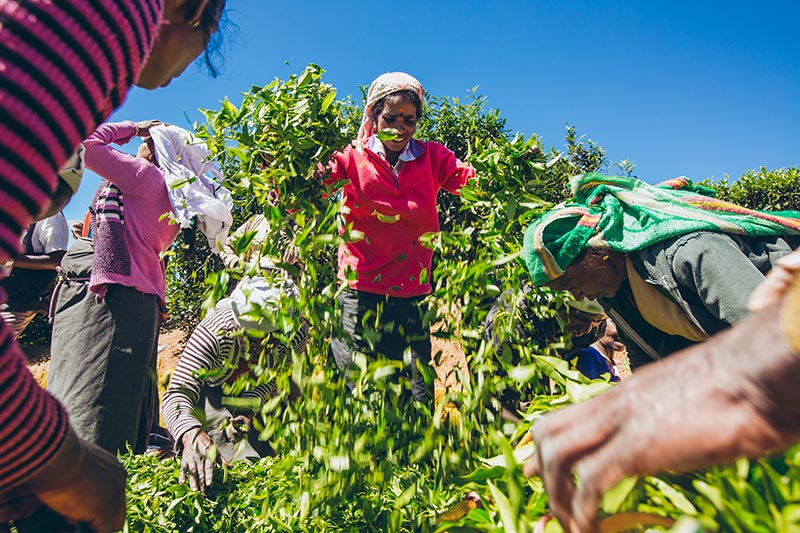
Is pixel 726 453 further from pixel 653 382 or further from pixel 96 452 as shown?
pixel 96 452

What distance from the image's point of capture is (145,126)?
300 cm

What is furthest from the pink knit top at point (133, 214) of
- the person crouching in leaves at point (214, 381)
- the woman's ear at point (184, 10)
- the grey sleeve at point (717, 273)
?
the grey sleeve at point (717, 273)

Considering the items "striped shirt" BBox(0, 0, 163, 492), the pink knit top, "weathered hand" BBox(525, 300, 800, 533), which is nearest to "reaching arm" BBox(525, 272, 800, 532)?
"weathered hand" BBox(525, 300, 800, 533)

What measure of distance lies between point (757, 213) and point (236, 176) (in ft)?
6.03

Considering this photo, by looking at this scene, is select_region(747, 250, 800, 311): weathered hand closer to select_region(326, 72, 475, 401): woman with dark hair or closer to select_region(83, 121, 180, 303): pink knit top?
select_region(326, 72, 475, 401): woman with dark hair

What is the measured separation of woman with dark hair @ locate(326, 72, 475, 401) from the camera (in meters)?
2.56

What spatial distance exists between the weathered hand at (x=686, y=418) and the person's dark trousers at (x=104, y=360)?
2256 millimetres

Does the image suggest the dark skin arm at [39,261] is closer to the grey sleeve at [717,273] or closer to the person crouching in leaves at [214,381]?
the person crouching in leaves at [214,381]

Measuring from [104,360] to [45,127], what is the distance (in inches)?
83.5

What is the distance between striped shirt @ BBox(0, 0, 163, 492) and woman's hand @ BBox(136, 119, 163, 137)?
Answer: 94.9 inches

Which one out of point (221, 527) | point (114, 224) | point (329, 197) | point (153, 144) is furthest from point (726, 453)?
point (153, 144)

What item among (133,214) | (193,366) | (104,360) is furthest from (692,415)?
(133,214)

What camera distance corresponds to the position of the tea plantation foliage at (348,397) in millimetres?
1375

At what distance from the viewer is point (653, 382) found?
0.61m
